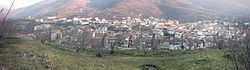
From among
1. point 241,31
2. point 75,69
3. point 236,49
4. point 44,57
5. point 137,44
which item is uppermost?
point 241,31

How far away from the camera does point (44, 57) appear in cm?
1117

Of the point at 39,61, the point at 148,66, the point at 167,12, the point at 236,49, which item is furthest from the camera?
the point at 167,12

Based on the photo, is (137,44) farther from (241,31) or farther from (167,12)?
(167,12)

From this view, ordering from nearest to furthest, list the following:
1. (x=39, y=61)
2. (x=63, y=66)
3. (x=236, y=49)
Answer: (x=236, y=49) < (x=39, y=61) < (x=63, y=66)

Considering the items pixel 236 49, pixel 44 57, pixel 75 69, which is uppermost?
pixel 236 49

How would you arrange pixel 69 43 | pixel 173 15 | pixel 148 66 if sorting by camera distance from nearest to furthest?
pixel 148 66 → pixel 69 43 → pixel 173 15

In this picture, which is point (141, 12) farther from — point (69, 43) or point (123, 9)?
point (69, 43)

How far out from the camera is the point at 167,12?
107062 mm

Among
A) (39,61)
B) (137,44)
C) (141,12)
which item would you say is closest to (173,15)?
(141,12)

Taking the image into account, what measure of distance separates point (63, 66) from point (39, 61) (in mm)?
1324

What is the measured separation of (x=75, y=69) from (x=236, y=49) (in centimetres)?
927

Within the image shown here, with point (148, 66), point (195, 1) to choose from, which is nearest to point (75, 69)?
point (148, 66)

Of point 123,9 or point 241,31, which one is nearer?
point 241,31

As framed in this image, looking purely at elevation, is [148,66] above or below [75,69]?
below
